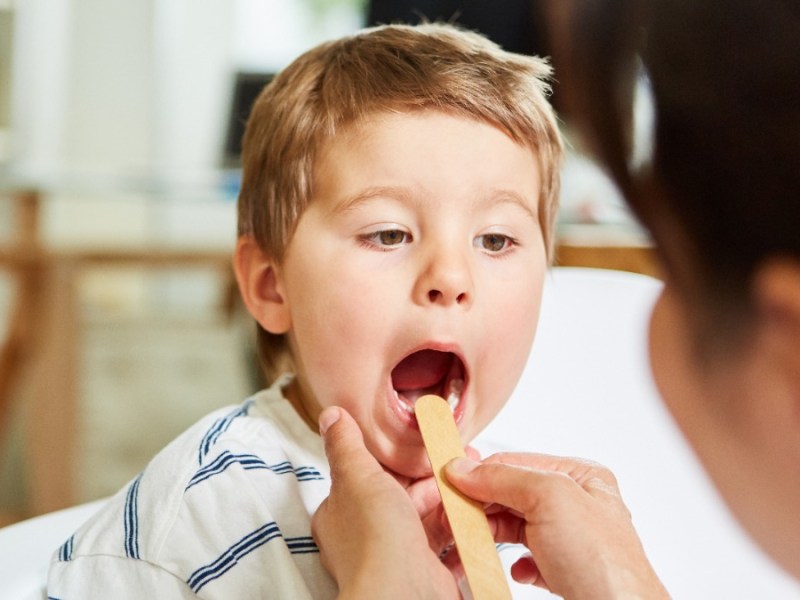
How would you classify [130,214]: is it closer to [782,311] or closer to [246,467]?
[246,467]

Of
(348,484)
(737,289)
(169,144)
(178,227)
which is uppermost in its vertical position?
(737,289)

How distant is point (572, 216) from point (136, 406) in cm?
86

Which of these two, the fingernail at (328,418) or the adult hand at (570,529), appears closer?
the adult hand at (570,529)

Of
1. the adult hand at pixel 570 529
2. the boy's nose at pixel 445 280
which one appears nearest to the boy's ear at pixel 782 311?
the adult hand at pixel 570 529

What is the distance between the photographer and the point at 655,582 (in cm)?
42

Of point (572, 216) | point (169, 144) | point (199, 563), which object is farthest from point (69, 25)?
point (199, 563)

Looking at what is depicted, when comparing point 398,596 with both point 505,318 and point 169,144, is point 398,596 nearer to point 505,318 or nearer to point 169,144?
point 505,318

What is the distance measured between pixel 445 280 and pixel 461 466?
118 millimetres

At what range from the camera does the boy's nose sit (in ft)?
1.75

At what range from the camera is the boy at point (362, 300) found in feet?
1.71

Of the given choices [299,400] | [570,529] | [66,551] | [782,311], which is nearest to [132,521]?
[66,551]

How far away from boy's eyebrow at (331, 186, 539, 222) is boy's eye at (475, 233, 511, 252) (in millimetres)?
23

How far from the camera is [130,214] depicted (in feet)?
11.4

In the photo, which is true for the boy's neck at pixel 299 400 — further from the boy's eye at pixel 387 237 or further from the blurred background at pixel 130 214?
the blurred background at pixel 130 214
